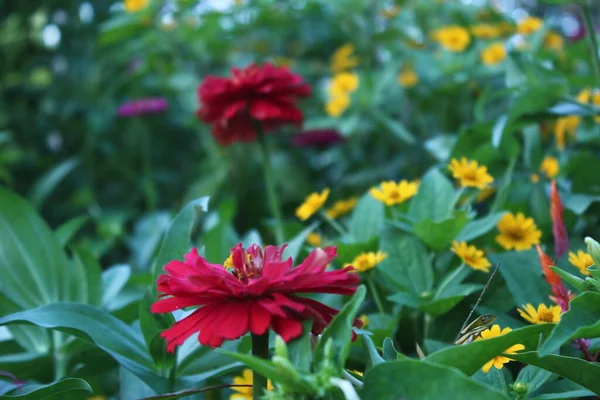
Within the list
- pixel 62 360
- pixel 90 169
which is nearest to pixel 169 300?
pixel 62 360

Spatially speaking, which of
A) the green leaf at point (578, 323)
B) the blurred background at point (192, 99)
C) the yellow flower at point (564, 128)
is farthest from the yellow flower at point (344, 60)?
the green leaf at point (578, 323)

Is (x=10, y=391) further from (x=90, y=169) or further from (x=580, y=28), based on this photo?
(x=580, y=28)

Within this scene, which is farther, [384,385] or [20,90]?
[20,90]

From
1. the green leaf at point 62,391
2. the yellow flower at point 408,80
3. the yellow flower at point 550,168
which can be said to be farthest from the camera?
the yellow flower at point 408,80

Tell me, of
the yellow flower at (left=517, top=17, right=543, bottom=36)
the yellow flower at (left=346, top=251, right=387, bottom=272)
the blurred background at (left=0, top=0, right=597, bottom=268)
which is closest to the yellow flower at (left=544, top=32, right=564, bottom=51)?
the blurred background at (left=0, top=0, right=597, bottom=268)

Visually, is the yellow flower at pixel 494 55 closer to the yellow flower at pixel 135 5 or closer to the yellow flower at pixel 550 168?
the yellow flower at pixel 550 168

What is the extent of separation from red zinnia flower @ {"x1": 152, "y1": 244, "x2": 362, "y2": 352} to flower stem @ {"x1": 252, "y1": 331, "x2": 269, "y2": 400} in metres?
0.03

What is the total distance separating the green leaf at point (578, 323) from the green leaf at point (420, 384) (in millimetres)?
59

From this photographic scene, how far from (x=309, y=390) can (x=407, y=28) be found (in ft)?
3.43

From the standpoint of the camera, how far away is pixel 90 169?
62.3 inches

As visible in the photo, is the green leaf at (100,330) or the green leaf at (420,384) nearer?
the green leaf at (420,384)

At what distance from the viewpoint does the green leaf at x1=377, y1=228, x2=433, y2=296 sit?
0.67 metres

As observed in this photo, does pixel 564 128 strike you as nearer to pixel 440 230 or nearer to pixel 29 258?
pixel 440 230

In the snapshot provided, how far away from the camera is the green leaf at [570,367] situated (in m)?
0.47
